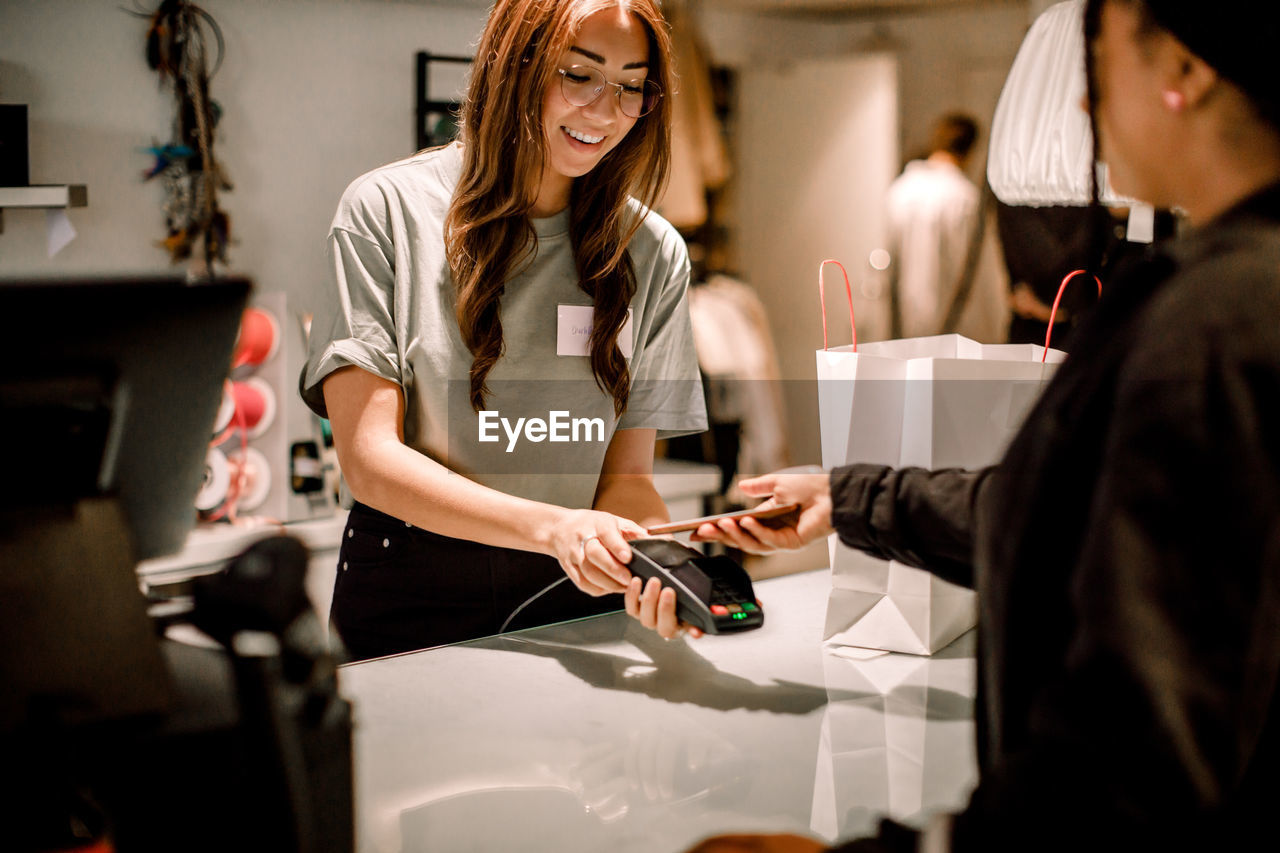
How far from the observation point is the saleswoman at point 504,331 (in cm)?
114

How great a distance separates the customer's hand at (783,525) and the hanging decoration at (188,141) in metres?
2.11

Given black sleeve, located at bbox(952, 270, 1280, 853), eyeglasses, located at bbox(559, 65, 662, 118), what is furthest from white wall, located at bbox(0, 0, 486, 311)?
black sleeve, located at bbox(952, 270, 1280, 853)

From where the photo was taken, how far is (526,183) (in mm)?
1230

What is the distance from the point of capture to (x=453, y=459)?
124cm

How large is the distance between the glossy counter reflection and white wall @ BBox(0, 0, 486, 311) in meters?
2.10

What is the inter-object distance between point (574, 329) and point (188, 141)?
73.0 inches

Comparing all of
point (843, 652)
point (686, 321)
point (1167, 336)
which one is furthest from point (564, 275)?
point (1167, 336)

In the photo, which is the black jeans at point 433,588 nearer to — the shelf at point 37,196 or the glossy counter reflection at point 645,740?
the glossy counter reflection at point 645,740

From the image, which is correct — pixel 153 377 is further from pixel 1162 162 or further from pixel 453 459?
pixel 453 459

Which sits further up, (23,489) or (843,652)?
(23,489)

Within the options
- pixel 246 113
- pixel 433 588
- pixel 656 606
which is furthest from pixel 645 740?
pixel 246 113

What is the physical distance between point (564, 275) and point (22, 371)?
86 cm

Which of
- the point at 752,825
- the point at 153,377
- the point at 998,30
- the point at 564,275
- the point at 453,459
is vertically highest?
the point at 998,30

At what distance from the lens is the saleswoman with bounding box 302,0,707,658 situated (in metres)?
1.14
